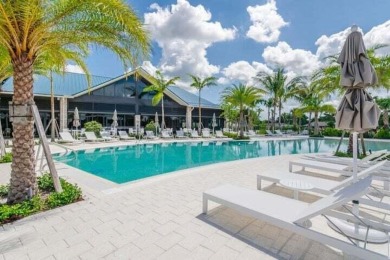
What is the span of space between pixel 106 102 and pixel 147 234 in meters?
26.7

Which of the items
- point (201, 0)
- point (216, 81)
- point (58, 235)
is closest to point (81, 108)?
point (216, 81)

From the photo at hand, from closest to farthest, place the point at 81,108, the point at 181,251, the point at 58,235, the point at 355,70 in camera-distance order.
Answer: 1. the point at 181,251
2. the point at 58,235
3. the point at 355,70
4. the point at 81,108

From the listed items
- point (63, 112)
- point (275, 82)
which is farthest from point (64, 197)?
point (275, 82)

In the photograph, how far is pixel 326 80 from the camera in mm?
12773

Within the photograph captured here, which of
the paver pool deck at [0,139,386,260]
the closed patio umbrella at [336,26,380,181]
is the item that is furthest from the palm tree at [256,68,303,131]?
the paver pool deck at [0,139,386,260]

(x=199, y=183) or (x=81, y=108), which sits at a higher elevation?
(x=81, y=108)

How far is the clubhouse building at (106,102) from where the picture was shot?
24125mm

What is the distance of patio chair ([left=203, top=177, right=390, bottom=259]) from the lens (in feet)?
9.47

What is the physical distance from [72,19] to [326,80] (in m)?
12.6

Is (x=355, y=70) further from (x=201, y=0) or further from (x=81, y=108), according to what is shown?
(x=81, y=108)

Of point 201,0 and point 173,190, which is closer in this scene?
point 173,190

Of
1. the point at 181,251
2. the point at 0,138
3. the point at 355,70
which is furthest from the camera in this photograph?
the point at 0,138

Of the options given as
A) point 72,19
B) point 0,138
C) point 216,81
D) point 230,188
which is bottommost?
point 230,188

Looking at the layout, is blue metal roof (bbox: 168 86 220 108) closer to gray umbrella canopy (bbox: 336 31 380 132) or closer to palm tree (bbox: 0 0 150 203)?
palm tree (bbox: 0 0 150 203)
